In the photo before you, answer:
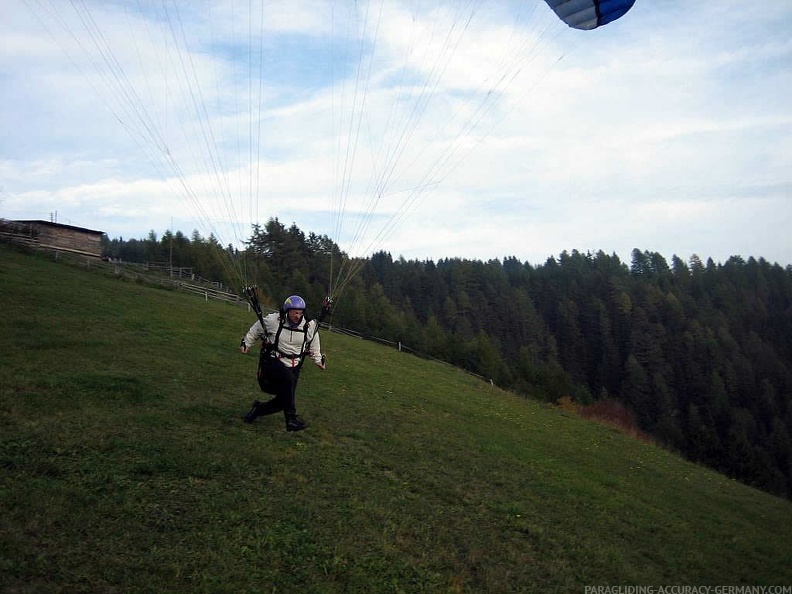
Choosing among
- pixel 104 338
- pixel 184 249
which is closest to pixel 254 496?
pixel 104 338

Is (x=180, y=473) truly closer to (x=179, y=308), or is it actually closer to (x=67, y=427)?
(x=67, y=427)

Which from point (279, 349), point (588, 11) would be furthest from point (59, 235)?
point (588, 11)

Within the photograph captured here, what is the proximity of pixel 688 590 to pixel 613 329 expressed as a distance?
404ft

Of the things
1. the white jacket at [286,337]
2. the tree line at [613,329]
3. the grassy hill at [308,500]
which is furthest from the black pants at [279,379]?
the tree line at [613,329]

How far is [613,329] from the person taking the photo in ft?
403

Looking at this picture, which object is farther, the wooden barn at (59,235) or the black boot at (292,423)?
the wooden barn at (59,235)

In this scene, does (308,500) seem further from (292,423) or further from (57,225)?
(57,225)

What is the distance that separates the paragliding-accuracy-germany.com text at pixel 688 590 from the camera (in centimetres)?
658

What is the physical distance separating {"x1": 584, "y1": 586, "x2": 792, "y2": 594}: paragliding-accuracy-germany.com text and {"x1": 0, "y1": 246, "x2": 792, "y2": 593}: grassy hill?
14 cm

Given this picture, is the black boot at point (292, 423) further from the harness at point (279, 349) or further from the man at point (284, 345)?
the harness at point (279, 349)

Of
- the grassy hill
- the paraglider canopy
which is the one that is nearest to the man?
the grassy hill

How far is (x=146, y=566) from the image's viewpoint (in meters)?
5.14

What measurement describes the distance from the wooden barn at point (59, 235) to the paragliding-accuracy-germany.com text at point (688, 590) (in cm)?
4889

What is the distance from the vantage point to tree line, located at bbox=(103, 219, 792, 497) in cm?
7281
